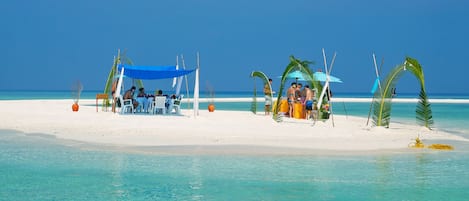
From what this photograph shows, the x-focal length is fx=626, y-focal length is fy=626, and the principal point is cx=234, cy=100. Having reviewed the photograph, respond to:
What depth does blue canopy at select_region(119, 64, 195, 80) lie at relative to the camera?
19.7 meters

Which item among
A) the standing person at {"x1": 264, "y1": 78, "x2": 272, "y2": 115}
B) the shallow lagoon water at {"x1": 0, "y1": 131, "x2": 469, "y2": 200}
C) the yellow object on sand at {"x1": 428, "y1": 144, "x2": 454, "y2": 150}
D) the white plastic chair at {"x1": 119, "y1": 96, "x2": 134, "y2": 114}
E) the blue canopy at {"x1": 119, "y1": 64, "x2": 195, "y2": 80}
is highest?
the blue canopy at {"x1": 119, "y1": 64, "x2": 195, "y2": 80}

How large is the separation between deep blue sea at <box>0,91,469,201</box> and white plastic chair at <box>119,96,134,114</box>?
7.45m

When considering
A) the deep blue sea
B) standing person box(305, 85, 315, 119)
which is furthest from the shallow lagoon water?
standing person box(305, 85, 315, 119)

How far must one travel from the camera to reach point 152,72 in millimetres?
19891

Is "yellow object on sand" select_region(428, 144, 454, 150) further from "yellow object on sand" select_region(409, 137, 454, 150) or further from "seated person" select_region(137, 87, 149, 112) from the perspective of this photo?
"seated person" select_region(137, 87, 149, 112)

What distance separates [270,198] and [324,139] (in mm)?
6485

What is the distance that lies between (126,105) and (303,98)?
568 cm

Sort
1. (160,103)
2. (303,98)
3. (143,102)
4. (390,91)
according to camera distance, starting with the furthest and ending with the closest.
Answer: (143,102), (303,98), (160,103), (390,91)

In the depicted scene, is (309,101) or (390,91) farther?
(309,101)

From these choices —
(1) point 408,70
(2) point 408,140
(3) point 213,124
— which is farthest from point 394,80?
(3) point 213,124

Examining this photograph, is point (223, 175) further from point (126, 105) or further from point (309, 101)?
point (126, 105)

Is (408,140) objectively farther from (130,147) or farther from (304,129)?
(130,147)

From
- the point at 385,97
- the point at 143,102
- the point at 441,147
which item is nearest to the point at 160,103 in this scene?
the point at 143,102

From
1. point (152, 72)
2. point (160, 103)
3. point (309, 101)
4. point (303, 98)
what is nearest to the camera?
point (309, 101)
